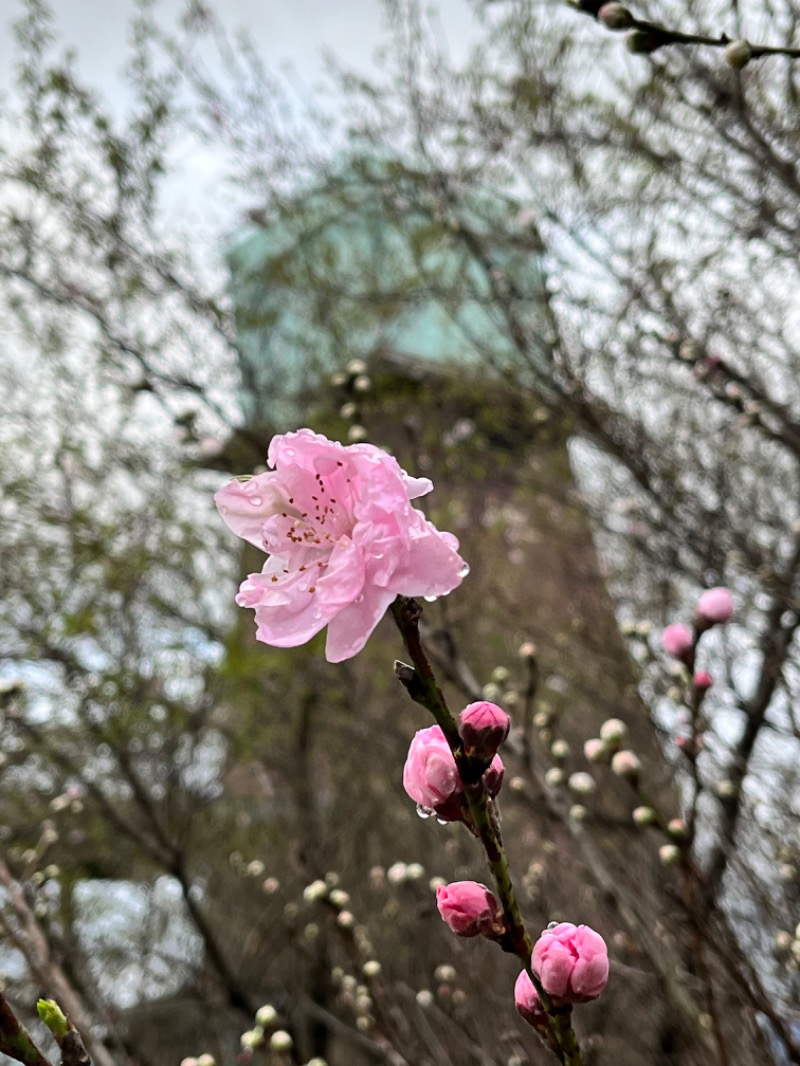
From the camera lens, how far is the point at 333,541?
98cm

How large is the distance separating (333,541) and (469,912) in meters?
0.42

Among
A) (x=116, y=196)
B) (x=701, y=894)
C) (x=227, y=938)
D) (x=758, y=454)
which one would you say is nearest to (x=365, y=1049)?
(x=227, y=938)

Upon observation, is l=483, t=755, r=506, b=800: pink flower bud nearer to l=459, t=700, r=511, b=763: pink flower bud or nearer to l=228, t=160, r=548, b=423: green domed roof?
l=459, t=700, r=511, b=763: pink flower bud

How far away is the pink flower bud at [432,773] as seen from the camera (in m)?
0.82

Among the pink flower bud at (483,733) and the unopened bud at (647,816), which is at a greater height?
the pink flower bud at (483,733)

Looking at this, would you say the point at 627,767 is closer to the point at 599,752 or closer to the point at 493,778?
the point at 599,752

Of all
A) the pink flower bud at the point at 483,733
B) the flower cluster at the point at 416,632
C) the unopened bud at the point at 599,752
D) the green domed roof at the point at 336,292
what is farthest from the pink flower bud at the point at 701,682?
the green domed roof at the point at 336,292

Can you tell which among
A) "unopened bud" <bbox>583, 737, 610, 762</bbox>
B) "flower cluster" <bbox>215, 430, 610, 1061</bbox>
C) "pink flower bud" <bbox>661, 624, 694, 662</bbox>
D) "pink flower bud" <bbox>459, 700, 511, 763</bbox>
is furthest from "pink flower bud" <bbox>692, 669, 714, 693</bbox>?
"pink flower bud" <bbox>459, 700, 511, 763</bbox>

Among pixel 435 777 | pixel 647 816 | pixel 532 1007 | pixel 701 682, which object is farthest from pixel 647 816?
pixel 435 777

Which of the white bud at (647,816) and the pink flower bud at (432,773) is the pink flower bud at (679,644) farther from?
the pink flower bud at (432,773)

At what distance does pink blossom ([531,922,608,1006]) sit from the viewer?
0.79 meters

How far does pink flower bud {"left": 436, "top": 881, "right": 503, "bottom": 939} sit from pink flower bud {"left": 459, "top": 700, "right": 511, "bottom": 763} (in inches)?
→ 5.7

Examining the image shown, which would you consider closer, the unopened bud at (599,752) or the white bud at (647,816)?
the white bud at (647,816)

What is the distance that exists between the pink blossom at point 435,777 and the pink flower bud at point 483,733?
31mm
